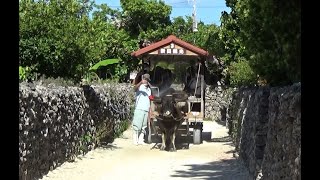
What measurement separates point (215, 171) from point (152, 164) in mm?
1583

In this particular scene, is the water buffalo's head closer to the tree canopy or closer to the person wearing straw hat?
the person wearing straw hat

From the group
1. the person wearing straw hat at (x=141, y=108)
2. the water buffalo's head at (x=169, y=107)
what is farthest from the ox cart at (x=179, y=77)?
the person wearing straw hat at (x=141, y=108)

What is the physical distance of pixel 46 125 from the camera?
10.0 metres

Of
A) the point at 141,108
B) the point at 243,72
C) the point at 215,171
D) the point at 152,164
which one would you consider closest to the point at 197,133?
the point at 141,108

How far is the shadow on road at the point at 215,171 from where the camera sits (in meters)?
10.7

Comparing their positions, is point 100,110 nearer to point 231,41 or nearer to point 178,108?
point 178,108

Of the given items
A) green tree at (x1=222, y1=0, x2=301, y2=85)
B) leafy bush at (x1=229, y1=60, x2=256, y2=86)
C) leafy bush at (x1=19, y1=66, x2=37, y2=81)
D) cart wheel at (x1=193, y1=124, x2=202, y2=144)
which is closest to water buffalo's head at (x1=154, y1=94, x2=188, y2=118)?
cart wheel at (x1=193, y1=124, x2=202, y2=144)

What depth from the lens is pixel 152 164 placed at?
40.4 ft

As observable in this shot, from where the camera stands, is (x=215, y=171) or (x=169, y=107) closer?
(x=215, y=171)

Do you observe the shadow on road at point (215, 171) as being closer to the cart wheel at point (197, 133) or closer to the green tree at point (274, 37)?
the green tree at point (274, 37)

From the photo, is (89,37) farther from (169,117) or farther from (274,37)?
(274,37)

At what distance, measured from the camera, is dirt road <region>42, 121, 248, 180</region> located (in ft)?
35.0

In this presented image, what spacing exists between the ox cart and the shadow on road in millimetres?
2736

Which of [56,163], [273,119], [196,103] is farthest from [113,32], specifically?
[273,119]
